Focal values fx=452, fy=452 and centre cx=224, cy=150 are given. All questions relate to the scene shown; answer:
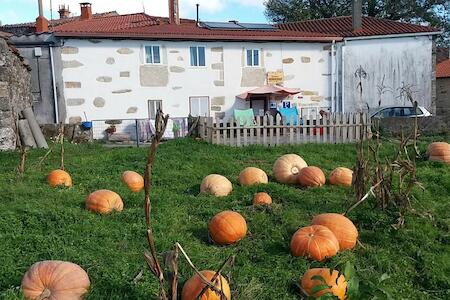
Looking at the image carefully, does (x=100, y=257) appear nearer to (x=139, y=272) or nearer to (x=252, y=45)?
(x=139, y=272)

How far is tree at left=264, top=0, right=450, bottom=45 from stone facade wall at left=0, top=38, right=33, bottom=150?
27461 mm

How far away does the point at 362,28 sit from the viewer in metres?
24.1

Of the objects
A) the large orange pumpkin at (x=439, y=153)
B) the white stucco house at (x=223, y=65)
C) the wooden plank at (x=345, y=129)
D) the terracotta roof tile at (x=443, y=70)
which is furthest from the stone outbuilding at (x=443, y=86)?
the large orange pumpkin at (x=439, y=153)

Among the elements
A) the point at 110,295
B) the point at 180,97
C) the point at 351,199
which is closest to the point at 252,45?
the point at 180,97

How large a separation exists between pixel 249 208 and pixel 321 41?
59.0ft

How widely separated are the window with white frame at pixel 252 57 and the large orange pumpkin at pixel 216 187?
15153mm

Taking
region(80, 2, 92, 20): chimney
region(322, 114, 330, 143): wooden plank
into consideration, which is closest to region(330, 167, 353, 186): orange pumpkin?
region(322, 114, 330, 143): wooden plank

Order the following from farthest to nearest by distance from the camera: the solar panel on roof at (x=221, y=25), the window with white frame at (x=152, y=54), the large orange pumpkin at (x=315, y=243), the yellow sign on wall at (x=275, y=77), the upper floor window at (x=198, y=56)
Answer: the solar panel on roof at (x=221, y=25) → the yellow sign on wall at (x=275, y=77) → the upper floor window at (x=198, y=56) → the window with white frame at (x=152, y=54) → the large orange pumpkin at (x=315, y=243)

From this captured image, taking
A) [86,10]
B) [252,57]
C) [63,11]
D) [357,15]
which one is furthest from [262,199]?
[63,11]

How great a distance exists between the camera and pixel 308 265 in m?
4.53

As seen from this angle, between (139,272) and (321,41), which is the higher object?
(321,41)

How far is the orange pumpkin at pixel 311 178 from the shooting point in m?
7.62

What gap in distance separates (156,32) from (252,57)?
4.75 meters

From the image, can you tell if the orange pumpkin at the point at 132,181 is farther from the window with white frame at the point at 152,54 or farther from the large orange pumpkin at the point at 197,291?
the window with white frame at the point at 152,54
